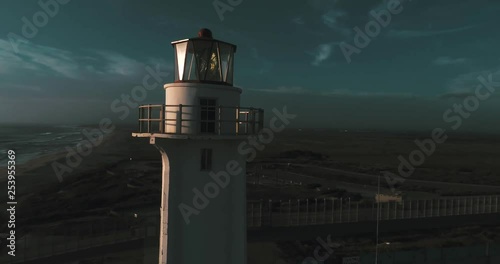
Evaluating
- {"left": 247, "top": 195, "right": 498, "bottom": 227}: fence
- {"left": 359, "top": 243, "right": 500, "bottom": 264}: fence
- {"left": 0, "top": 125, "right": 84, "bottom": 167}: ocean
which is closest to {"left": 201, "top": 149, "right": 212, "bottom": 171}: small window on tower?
{"left": 359, "top": 243, "right": 500, "bottom": 264}: fence

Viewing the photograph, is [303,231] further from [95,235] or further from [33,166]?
[33,166]

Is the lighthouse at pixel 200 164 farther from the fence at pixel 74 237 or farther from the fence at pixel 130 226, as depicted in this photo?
the fence at pixel 130 226

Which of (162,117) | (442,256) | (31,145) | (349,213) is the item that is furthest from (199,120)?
(31,145)

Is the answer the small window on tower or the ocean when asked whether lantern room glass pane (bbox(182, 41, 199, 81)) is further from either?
the ocean

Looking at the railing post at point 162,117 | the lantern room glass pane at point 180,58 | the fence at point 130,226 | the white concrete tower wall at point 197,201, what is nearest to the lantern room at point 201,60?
the lantern room glass pane at point 180,58

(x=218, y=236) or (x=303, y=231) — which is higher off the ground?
(x=218, y=236)

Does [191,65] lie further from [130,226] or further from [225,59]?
[130,226]

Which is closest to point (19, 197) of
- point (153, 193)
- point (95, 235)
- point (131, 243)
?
point (153, 193)
